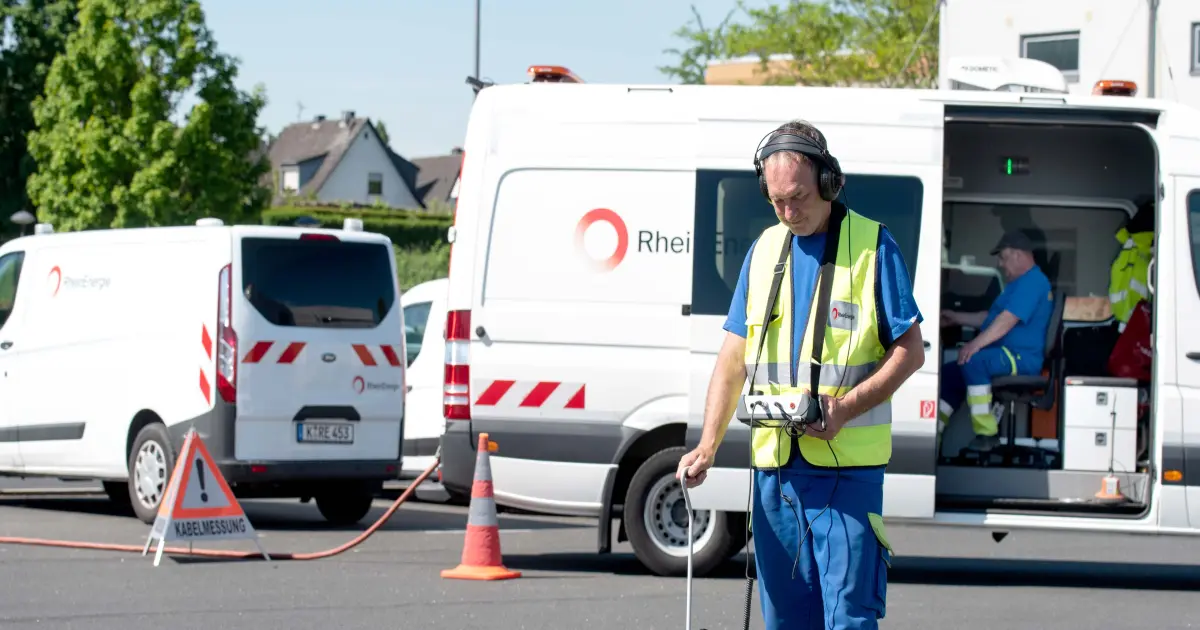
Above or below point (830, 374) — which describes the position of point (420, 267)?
above

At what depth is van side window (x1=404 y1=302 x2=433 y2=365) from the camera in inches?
612

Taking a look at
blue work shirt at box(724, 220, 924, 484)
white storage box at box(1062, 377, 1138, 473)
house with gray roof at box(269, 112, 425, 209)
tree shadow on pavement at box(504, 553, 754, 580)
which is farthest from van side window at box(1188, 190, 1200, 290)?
house with gray roof at box(269, 112, 425, 209)

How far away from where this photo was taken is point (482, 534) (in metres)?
9.44

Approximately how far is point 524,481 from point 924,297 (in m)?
2.41

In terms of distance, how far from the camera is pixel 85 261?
13.1 m

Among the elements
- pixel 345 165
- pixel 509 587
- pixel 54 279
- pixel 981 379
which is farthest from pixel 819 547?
pixel 345 165

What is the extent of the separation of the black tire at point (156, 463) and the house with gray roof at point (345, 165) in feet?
319

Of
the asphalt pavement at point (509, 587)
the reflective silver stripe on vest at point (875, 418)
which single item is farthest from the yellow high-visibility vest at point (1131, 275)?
the reflective silver stripe on vest at point (875, 418)

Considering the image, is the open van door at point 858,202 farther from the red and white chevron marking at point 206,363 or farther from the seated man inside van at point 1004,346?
the red and white chevron marking at point 206,363

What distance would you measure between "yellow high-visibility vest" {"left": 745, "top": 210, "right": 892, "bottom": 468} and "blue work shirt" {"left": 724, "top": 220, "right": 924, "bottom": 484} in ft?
0.05

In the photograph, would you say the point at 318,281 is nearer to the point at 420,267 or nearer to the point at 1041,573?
the point at 1041,573

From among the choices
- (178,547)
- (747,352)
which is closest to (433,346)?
(178,547)

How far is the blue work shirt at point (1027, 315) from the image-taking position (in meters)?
10.5

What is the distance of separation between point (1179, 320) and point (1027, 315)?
4.66 feet
